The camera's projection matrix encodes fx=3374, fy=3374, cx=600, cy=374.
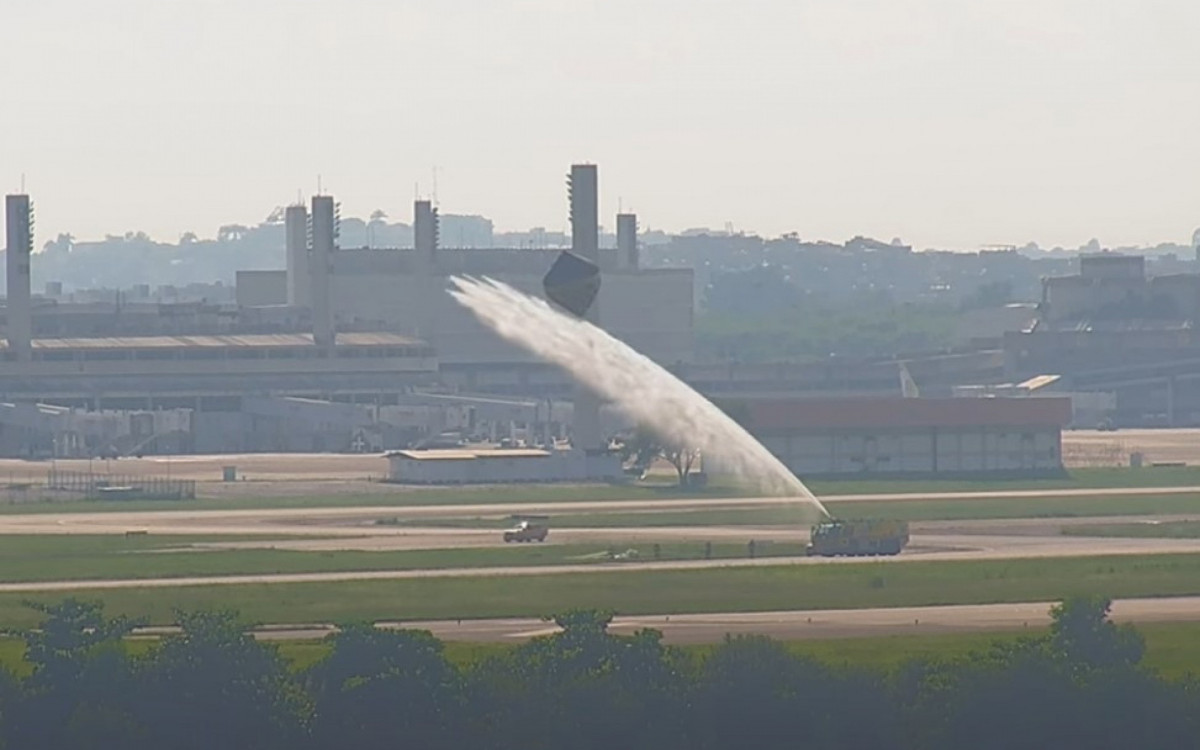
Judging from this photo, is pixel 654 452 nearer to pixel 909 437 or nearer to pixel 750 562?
pixel 909 437

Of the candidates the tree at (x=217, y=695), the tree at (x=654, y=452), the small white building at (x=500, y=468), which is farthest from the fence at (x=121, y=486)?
the tree at (x=217, y=695)

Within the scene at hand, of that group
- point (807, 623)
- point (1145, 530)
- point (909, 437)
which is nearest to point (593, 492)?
point (909, 437)

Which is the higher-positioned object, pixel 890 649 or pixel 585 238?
pixel 585 238

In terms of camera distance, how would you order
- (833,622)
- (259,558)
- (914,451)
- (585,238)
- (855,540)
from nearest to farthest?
(833,622)
(855,540)
(259,558)
(914,451)
(585,238)

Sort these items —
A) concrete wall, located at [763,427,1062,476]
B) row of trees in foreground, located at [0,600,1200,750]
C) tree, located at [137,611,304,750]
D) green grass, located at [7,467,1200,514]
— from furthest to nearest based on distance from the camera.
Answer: concrete wall, located at [763,427,1062,476] → green grass, located at [7,467,1200,514] → tree, located at [137,611,304,750] → row of trees in foreground, located at [0,600,1200,750]

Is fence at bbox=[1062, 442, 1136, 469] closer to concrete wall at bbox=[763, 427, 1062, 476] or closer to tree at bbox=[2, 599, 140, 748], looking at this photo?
concrete wall at bbox=[763, 427, 1062, 476]

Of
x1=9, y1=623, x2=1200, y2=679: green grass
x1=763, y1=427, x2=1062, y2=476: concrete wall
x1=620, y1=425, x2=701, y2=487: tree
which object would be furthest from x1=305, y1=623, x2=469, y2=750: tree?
x1=763, y1=427, x2=1062, y2=476: concrete wall

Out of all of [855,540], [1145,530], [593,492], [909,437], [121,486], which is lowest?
Result: [593,492]
